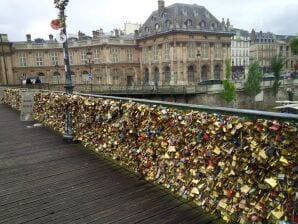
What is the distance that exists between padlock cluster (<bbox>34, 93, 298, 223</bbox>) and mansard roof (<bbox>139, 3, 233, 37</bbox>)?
5136 cm

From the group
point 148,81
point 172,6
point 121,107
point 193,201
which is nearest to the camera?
point 193,201

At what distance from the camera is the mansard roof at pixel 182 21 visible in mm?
54719

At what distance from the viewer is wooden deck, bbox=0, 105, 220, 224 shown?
3.84 m

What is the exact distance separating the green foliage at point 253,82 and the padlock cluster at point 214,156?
135ft

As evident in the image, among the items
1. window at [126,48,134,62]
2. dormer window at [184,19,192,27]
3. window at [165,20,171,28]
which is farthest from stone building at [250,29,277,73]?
window at [165,20,171,28]

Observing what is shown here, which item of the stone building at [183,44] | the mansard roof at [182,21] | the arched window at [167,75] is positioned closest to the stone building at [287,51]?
the mansard roof at [182,21]

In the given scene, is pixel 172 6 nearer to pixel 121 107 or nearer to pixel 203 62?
pixel 203 62

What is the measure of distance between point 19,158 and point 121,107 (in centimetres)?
309

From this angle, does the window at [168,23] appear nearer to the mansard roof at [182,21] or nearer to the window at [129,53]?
the mansard roof at [182,21]

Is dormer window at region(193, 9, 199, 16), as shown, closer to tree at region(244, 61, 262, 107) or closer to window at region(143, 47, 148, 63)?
window at region(143, 47, 148, 63)

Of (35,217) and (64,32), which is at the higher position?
(64,32)

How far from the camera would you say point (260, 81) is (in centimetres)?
4378

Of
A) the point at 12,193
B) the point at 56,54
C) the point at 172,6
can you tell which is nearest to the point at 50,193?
the point at 12,193

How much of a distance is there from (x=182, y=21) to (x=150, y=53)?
34.5 feet
